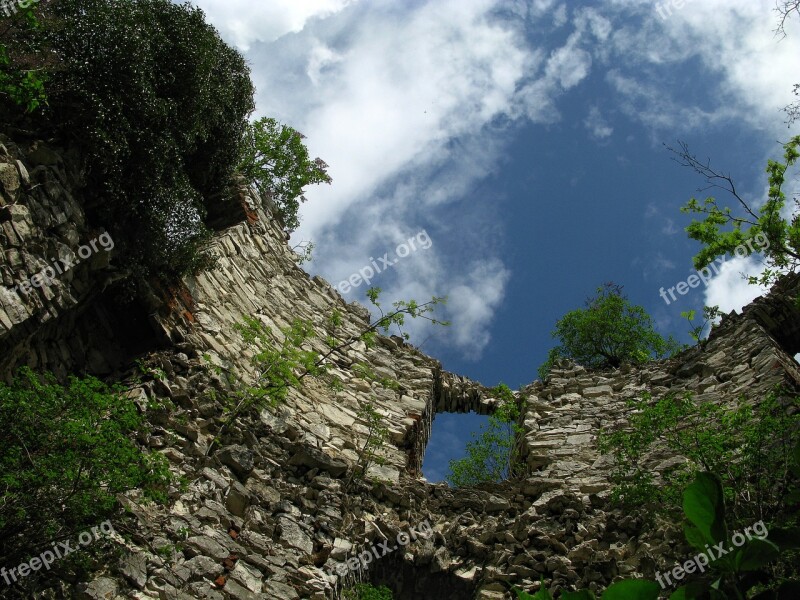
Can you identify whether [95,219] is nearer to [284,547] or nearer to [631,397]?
[284,547]

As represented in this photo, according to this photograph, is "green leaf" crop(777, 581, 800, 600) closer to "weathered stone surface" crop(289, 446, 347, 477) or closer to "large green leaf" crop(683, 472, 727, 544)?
"large green leaf" crop(683, 472, 727, 544)

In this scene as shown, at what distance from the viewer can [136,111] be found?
305 inches

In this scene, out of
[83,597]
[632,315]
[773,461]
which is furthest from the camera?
[632,315]

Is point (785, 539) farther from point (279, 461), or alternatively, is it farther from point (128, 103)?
point (128, 103)

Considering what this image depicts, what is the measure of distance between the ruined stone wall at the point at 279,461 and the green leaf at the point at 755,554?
13.1ft

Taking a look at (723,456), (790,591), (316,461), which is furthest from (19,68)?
(723,456)

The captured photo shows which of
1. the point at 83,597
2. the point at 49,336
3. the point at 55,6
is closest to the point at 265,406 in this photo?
the point at 49,336

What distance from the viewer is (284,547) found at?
6.74 m

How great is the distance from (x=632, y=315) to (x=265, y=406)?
11.0 metres

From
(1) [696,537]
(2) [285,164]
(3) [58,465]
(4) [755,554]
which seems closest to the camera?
(4) [755,554]

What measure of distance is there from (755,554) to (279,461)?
6382 millimetres

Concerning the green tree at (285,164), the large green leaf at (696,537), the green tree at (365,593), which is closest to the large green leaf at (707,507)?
the large green leaf at (696,537)

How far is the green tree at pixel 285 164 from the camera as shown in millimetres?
14961

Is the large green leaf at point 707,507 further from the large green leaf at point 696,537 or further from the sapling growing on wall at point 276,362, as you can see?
the sapling growing on wall at point 276,362
